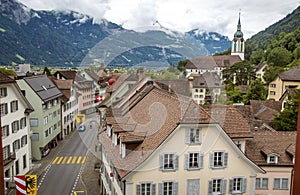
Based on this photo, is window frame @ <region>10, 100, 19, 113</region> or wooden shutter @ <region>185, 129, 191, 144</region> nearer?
Answer: wooden shutter @ <region>185, 129, 191, 144</region>

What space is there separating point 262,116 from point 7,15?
2236 centimetres

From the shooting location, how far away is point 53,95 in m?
27.6

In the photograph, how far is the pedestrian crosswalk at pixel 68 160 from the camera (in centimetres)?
2358

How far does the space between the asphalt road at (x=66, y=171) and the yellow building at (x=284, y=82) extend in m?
23.5

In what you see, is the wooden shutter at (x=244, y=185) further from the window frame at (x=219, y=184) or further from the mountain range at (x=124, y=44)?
the mountain range at (x=124, y=44)

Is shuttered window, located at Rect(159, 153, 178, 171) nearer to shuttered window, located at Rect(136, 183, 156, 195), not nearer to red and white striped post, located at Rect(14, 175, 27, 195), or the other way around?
shuttered window, located at Rect(136, 183, 156, 195)

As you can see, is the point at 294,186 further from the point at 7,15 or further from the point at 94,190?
the point at 7,15

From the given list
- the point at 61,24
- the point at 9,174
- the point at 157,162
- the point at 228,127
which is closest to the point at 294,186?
the point at 157,162

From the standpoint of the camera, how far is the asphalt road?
1792 cm

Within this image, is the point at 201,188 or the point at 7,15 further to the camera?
the point at 7,15

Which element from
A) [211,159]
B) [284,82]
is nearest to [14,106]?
[211,159]

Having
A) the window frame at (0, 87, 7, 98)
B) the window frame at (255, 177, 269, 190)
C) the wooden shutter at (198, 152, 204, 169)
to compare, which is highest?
the window frame at (0, 87, 7, 98)

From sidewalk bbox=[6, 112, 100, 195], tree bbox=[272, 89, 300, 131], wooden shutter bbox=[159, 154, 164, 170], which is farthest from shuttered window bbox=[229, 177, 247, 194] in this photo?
tree bbox=[272, 89, 300, 131]

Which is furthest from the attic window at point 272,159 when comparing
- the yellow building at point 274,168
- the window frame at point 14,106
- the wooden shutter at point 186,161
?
the window frame at point 14,106
